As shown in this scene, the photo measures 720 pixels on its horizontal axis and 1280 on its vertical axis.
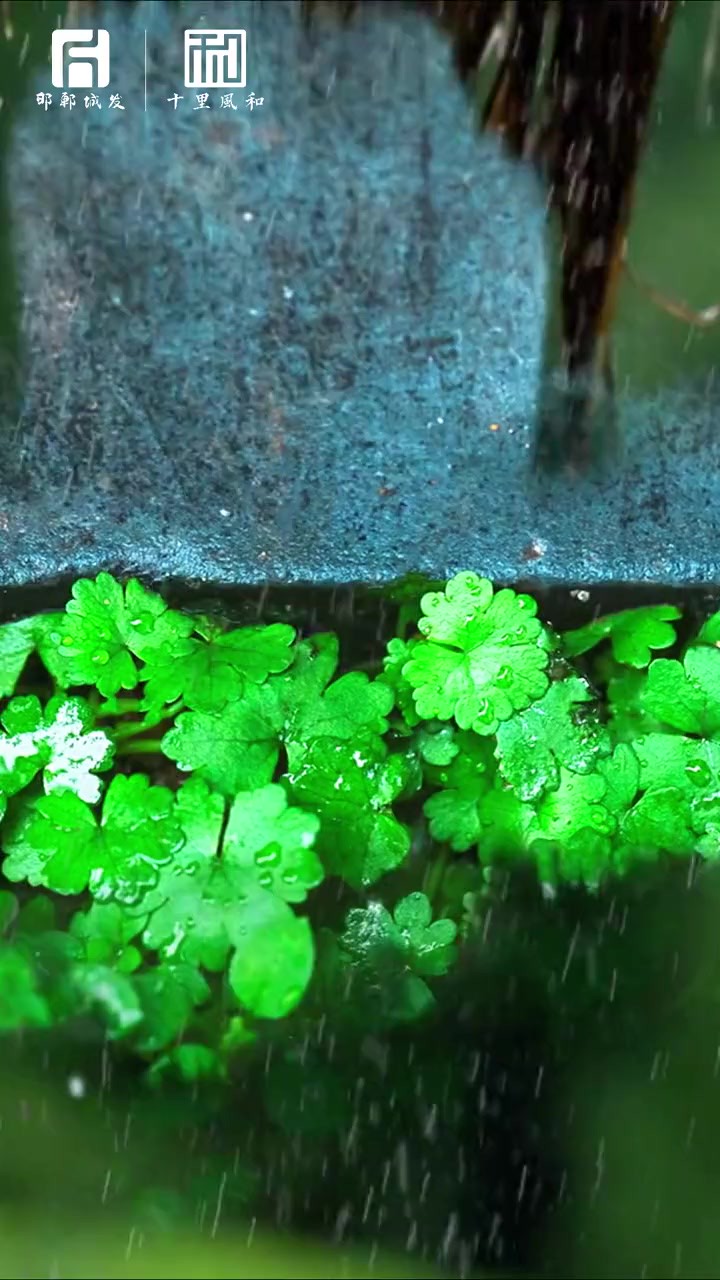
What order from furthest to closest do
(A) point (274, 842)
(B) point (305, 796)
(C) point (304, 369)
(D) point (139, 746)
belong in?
1. (C) point (304, 369)
2. (D) point (139, 746)
3. (B) point (305, 796)
4. (A) point (274, 842)

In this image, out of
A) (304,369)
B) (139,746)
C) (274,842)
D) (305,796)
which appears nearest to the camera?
(274,842)

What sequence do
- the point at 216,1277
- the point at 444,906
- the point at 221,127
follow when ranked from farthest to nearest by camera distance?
the point at 221,127, the point at 444,906, the point at 216,1277

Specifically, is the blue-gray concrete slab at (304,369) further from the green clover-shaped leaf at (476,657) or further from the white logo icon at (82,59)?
the green clover-shaped leaf at (476,657)

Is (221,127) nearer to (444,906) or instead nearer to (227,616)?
(227,616)

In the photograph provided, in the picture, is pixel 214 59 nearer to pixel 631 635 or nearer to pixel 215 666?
pixel 215 666

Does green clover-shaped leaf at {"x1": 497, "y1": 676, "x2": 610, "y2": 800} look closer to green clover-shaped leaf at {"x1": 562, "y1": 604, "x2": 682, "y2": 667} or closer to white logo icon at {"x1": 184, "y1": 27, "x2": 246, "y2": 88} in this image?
green clover-shaped leaf at {"x1": 562, "y1": 604, "x2": 682, "y2": 667}

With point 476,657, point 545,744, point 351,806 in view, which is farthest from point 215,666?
point 545,744

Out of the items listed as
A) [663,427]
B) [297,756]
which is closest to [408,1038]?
[297,756]
